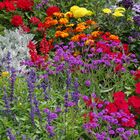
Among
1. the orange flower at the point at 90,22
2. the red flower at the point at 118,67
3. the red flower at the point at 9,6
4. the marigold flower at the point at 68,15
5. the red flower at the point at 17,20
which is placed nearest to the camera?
the red flower at the point at 118,67

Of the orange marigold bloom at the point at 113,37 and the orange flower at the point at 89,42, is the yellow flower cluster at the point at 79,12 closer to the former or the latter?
the orange marigold bloom at the point at 113,37

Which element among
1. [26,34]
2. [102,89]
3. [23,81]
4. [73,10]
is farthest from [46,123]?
[73,10]

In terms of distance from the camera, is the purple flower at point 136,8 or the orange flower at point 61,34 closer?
the orange flower at point 61,34

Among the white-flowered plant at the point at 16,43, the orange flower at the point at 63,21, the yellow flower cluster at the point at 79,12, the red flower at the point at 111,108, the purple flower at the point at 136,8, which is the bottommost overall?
the white-flowered plant at the point at 16,43

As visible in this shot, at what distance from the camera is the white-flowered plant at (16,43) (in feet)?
17.7

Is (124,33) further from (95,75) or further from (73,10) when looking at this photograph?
(95,75)

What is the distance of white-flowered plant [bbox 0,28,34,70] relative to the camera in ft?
17.7

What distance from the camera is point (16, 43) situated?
576 cm

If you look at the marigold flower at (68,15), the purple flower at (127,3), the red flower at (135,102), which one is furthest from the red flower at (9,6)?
the red flower at (135,102)

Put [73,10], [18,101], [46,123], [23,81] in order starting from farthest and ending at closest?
[73,10] → [23,81] → [18,101] → [46,123]

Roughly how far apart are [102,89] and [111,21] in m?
1.53

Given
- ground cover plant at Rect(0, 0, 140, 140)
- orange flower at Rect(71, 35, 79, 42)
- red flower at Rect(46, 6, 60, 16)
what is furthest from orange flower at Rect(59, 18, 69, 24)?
orange flower at Rect(71, 35, 79, 42)

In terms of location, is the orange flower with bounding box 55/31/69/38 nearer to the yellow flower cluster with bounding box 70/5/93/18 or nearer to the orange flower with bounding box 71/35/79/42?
the orange flower with bounding box 71/35/79/42

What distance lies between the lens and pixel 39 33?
619 centimetres
